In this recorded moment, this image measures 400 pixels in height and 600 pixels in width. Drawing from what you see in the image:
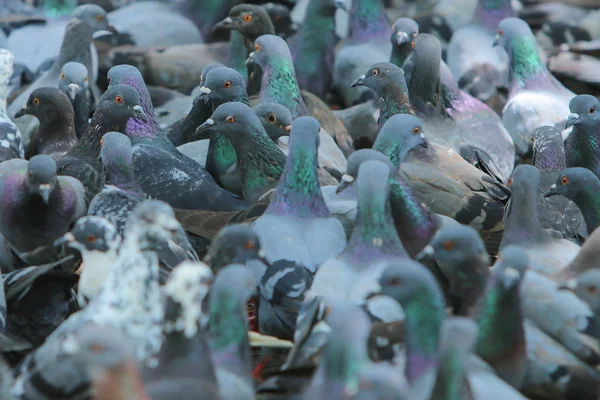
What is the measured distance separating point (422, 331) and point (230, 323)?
2.70 feet

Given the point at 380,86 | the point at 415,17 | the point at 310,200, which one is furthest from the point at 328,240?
the point at 415,17

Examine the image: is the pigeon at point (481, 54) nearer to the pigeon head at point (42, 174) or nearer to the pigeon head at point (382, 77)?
the pigeon head at point (382, 77)

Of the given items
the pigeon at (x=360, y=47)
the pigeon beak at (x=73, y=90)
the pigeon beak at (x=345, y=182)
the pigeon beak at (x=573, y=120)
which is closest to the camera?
the pigeon beak at (x=345, y=182)

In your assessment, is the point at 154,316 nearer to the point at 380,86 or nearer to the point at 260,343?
the point at 260,343

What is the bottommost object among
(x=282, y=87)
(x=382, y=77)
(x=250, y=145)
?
(x=282, y=87)

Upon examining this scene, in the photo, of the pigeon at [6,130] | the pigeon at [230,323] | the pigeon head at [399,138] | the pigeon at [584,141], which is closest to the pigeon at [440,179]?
the pigeon head at [399,138]

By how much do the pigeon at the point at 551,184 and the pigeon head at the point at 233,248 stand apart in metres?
2.38

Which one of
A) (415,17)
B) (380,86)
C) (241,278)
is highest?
(241,278)

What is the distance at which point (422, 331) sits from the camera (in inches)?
203

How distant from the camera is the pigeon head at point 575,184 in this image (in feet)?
24.3

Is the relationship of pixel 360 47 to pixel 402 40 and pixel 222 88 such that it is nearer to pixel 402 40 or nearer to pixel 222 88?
pixel 402 40

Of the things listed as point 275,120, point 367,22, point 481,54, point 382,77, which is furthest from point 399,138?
point 367,22

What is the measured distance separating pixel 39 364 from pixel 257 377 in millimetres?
1435

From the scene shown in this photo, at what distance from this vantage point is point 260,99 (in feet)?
30.5
